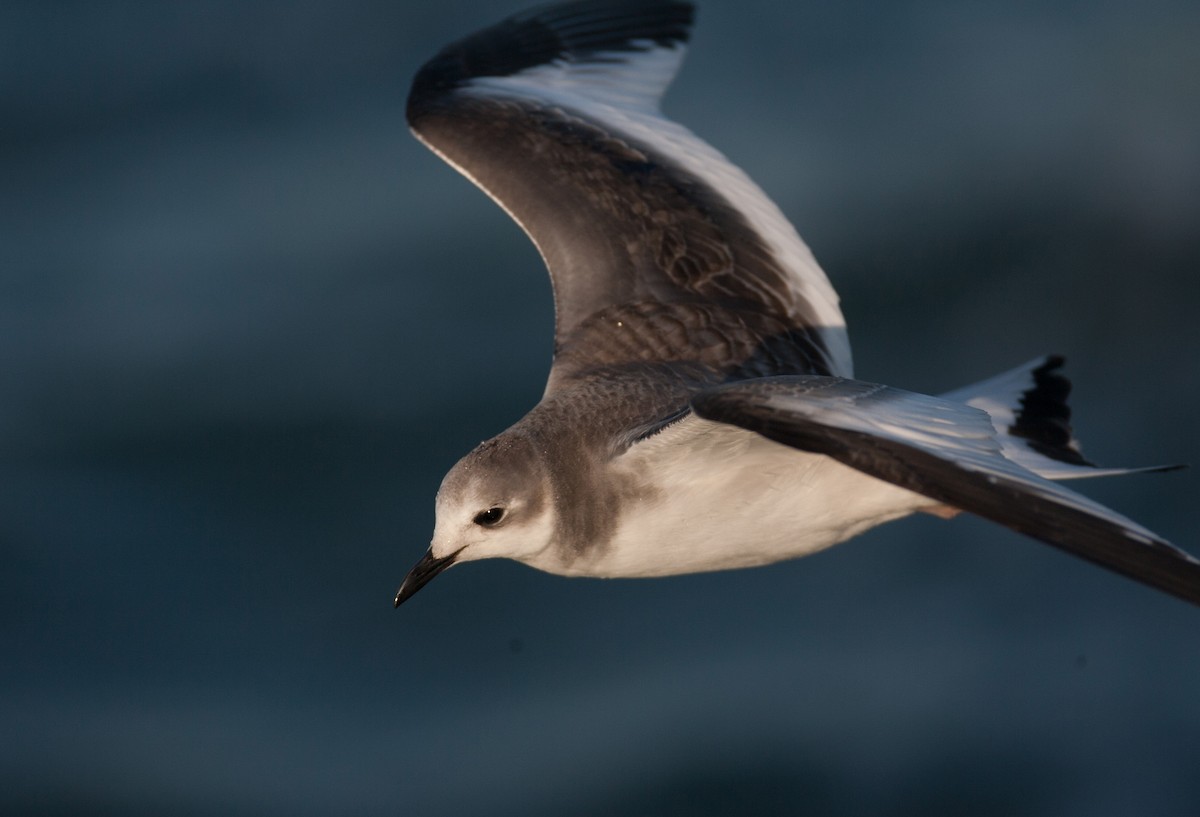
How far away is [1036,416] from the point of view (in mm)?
5574

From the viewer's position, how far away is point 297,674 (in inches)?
320

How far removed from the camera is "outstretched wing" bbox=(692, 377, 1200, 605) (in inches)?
131

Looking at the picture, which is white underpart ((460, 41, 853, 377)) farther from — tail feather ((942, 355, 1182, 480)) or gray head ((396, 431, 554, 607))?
gray head ((396, 431, 554, 607))

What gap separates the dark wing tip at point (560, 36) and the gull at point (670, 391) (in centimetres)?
1

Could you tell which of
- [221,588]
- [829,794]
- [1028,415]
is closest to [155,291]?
[221,588]

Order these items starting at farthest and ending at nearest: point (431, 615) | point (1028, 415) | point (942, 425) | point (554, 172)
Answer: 1. point (431, 615)
2. point (554, 172)
3. point (1028, 415)
4. point (942, 425)

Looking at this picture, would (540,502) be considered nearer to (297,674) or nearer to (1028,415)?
(1028,415)

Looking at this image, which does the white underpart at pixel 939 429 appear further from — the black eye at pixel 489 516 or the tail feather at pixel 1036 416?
the black eye at pixel 489 516

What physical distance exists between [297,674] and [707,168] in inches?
141

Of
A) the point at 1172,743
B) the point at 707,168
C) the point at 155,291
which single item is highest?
the point at 155,291

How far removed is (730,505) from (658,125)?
244cm

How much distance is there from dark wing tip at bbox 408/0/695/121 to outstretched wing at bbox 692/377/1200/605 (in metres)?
3.40

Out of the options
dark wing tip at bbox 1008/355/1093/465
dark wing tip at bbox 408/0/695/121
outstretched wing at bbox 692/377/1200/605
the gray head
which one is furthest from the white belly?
dark wing tip at bbox 408/0/695/121

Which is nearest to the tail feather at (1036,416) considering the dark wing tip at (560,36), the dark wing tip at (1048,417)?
the dark wing tip at (1048,417)
